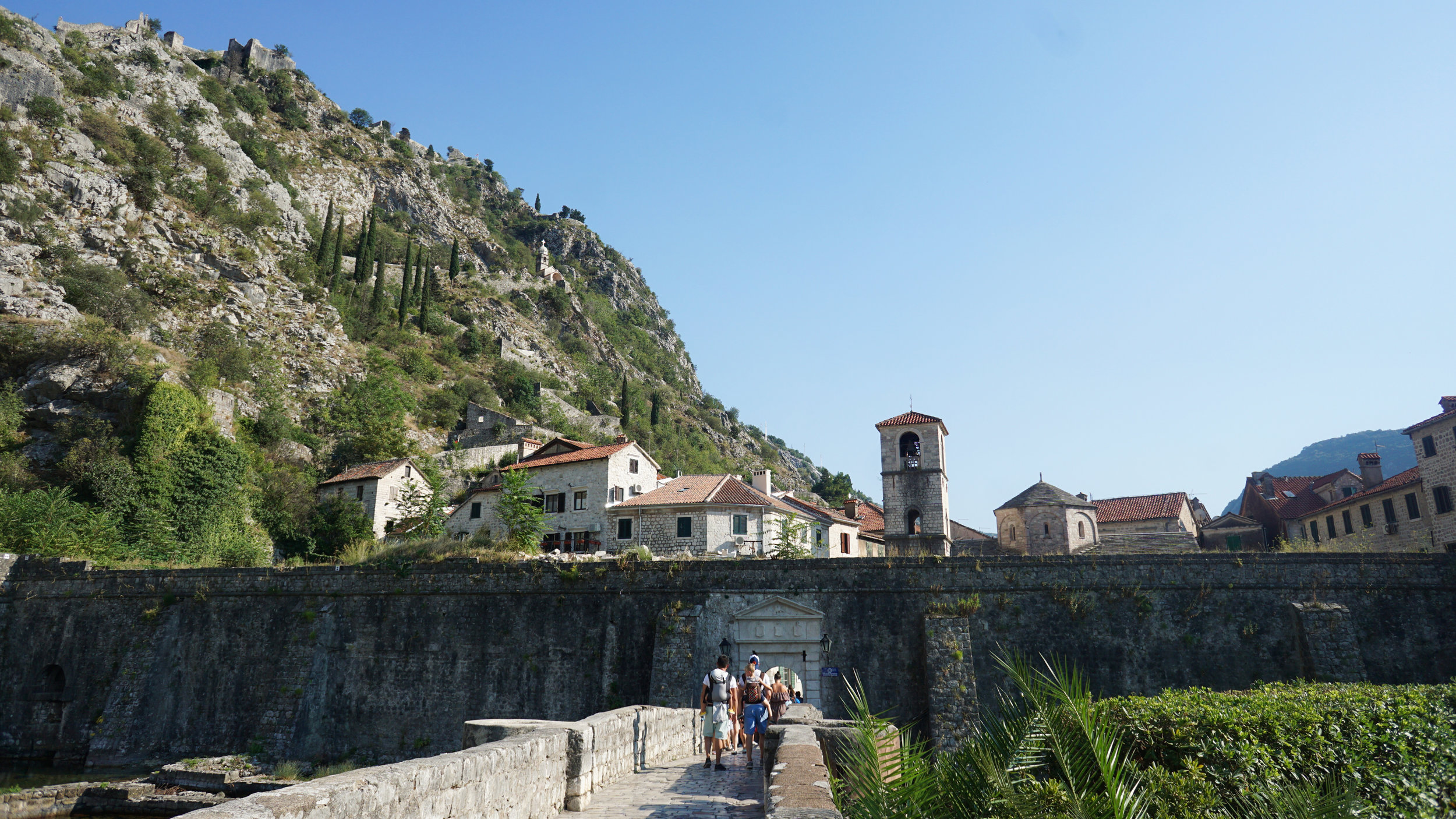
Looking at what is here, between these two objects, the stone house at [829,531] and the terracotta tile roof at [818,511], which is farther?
the terracotta tile roof at [818,511]

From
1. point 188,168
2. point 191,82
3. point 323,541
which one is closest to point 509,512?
point 323,541

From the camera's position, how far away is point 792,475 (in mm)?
111312

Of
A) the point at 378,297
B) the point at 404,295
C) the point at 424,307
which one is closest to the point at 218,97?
the point at 404,295

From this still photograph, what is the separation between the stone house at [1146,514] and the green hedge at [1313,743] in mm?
42635

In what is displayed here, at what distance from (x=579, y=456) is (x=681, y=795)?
33.7m

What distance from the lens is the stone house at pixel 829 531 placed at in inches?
1764

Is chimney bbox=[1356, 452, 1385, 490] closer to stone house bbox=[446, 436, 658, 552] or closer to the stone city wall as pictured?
stone house bbox=[446, 436, 658, 552]

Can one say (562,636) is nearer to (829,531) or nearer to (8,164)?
(829,531)

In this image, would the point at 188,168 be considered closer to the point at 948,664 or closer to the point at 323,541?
the point at 323,541

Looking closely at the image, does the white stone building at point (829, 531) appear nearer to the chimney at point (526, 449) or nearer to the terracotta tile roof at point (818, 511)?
the terracotta tile roof at point (818, 511)

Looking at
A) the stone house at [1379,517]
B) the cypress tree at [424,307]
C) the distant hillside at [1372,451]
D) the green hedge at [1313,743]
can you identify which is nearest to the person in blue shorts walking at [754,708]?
the green hedge at [1313,743]

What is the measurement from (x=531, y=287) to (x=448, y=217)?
17075mm

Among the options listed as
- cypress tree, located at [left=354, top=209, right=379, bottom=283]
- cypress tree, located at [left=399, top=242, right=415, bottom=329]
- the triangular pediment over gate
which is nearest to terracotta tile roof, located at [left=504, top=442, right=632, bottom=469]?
the triangular pediment over gate

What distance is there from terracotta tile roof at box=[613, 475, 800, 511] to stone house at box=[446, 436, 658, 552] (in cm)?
102
